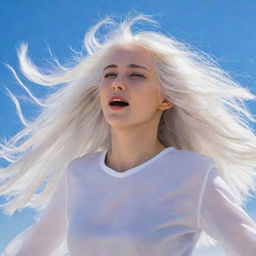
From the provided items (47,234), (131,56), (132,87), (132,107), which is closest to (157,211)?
(132,107)

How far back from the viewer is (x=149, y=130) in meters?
3.88

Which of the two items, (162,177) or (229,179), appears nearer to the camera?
(162,177)

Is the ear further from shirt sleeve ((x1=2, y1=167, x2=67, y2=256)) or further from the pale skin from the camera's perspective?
shirt sleeve ((x1=2, y1=167, x2=67, y2=256))

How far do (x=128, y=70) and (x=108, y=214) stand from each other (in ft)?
3.07

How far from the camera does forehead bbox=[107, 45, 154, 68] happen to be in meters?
3.85

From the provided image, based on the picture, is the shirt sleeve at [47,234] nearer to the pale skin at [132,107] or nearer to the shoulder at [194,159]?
the pale skin at [132,107]

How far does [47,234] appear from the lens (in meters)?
4.02

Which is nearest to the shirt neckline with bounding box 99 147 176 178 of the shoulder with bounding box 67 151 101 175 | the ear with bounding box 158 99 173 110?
the shoulder with bounding box 67 151 101 175

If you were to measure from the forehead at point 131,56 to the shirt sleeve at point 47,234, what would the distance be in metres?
0.97

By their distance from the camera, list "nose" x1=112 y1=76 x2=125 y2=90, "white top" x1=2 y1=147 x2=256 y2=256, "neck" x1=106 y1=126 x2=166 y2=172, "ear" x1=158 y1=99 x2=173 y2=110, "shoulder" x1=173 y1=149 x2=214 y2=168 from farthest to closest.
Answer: "ear" x1=158 y1=99 x2=173 y2=110, "neck" x1=106 y1=126 x2=166 y2=172, "nose" x1=112 y1=76 x2=125 y2=90, "shoulder" x1=173 y1=149 x2=214 y2=168, "white top" x1=2 y1=147 x2=256 y2=256

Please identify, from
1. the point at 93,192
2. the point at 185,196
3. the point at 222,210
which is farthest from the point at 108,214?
the point at 222,210

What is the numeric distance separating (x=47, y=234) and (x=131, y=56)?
1346mm

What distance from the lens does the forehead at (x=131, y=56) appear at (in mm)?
3852

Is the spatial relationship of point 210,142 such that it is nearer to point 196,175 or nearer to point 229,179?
point 229,179
